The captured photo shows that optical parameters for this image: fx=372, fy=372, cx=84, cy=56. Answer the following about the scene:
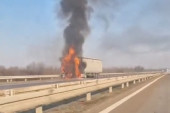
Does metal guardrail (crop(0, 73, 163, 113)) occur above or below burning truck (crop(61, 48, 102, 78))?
below

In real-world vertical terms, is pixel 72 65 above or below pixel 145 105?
above

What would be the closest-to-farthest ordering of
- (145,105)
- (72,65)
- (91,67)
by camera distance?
(145,105), (72,65), (91,67)

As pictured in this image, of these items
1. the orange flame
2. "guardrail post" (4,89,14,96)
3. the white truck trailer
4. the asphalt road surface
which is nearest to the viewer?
"guardrail post" (4,89,14,96)

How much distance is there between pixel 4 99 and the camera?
28.9ft

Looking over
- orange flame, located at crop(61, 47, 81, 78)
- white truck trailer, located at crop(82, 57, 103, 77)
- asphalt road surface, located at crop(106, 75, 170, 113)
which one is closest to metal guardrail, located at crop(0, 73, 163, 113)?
asphalt road surface, located at crop(106, 75, 170, 113)

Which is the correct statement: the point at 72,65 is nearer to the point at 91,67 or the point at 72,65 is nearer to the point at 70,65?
the point at 70,65

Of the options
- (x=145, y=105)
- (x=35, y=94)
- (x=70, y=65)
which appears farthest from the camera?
(x=70, y=65)

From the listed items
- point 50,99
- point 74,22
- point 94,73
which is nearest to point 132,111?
point 50,99

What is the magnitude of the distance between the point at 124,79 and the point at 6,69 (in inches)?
2189

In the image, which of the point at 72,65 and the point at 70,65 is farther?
the point at 72,65

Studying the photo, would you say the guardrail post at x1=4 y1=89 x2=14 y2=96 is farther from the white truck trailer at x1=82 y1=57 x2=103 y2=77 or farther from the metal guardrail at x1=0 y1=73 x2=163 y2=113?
the white truck trailer at x1=82 y1=57 x2=103 y2=77

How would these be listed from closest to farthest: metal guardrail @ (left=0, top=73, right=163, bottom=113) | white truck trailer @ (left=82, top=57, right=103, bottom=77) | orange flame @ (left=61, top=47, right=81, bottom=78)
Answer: metal guardrail @ (left=0, top=73, right=163, bottom=113) → orange flame @ (left=61, top=47, right=81, bottom=78) → white truck trailer @ (left=82, top=57, right=103, bottom=77)

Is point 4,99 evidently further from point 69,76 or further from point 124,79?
point 69,76

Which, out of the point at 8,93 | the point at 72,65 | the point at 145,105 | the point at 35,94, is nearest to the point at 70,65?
the point at 72,65
